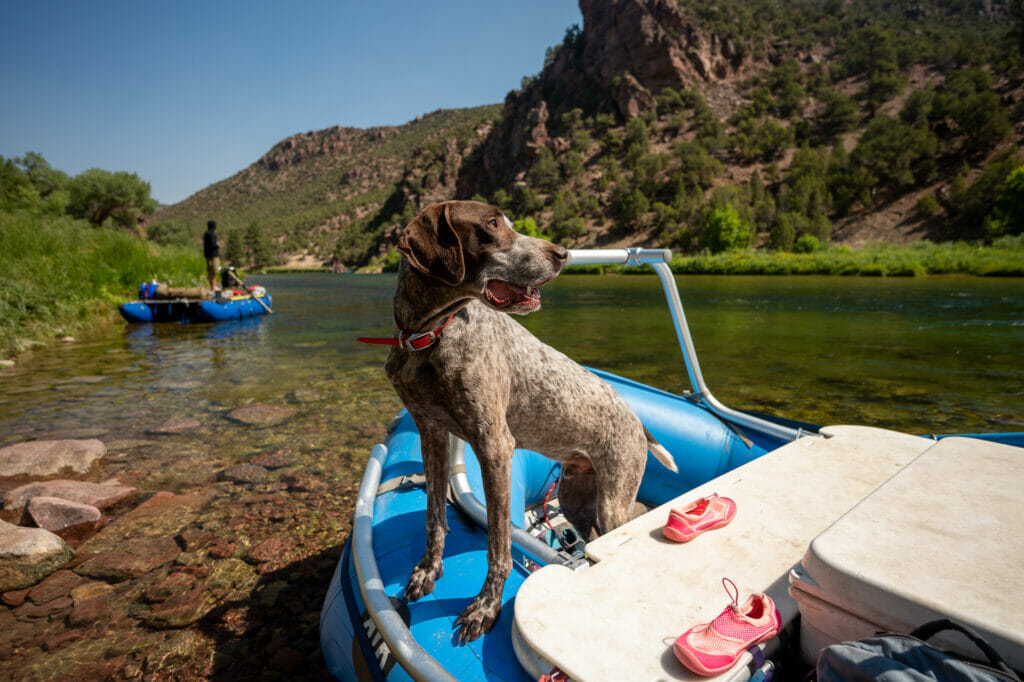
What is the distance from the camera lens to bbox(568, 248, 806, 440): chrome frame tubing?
3.14m

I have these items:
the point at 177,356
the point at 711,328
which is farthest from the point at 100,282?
the point at 711,328

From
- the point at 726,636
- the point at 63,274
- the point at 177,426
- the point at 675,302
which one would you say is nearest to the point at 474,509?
the point at 726,636

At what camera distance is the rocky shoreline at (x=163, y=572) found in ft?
10.1

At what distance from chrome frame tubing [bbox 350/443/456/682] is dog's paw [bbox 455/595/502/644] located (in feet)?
0.65

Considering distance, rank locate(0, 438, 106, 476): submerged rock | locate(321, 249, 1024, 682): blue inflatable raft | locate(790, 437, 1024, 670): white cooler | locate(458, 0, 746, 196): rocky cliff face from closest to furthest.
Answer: locate(790, 437, 1024, 670): white cooler → locate(321, 249, 1024, 682): blue inflatable raft → locate(0, 438, 106, 476): submerged rock → locate(458, 0, 746, 196): rocky cliff face

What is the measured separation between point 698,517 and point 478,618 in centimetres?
102

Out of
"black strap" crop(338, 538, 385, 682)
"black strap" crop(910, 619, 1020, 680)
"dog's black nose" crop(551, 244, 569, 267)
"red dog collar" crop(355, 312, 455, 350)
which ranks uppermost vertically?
"dog's black nose" crop(551, 244, 569, 267)

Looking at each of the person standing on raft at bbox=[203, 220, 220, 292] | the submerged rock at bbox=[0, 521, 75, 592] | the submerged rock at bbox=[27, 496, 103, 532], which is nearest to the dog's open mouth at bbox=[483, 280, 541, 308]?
the submerged rock at bbox=[0, 521, 75, 592]

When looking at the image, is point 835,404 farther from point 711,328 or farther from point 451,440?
point 711,328

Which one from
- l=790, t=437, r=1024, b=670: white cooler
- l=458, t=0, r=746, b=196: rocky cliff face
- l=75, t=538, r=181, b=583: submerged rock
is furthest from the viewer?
l=458, t=0, r=746, b=196: rocky cliff face

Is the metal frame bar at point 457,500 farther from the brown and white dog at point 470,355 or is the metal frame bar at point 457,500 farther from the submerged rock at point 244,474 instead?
the submerged rock at point 244,474

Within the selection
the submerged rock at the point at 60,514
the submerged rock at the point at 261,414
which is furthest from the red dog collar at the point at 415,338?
the submerged rock at the point at 261,414

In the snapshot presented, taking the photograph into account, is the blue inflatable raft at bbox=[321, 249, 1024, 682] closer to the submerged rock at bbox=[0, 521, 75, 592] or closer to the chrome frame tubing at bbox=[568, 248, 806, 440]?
the chrome frame tubing at bbox=[568, 248, 806, 440]

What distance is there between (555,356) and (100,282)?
2220 centimetres
